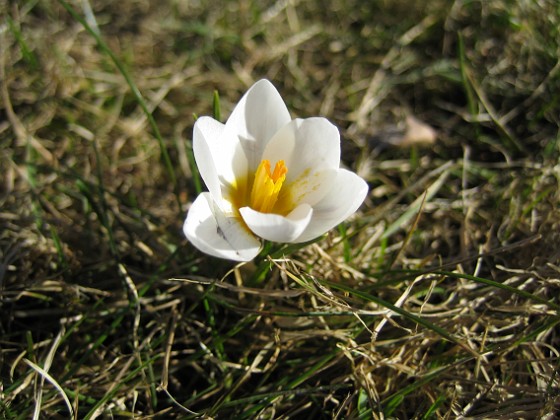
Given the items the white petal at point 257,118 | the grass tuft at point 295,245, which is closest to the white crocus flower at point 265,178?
A: the white petal at point 257,118

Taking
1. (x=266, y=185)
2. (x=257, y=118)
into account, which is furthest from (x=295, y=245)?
(x=257, y=118)

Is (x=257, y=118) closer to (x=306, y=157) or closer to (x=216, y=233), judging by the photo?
(x=306, y=157)

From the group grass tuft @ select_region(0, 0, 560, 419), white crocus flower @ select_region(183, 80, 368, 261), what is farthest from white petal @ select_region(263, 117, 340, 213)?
grass tuft @ select_region(0, 0, 560, 419)

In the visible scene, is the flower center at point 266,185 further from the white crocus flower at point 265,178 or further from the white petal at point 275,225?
the white petal at point 275,225

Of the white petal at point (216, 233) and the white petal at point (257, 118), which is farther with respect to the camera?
the white petal at point (257, 118)

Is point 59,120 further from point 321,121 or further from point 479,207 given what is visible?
point 479,207

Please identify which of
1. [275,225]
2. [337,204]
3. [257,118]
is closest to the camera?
[275,225]
